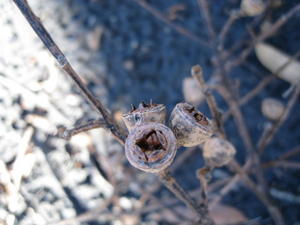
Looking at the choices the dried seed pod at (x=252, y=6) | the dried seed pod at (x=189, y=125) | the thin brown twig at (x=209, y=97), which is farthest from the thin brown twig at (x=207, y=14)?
the dried seed pod at (x=189, y=125)

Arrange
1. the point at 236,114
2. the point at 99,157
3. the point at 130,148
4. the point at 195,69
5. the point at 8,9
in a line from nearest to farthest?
the point at 130,148 → the point at 195,69 → the point at 8,9 → the point at 236,114 → the point at 99,157

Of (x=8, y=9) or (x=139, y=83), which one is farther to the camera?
(x=139, y=83)

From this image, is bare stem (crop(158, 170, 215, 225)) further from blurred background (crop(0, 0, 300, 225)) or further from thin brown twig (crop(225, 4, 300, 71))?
thin brown twig (crop(225, 4, 300, 71))

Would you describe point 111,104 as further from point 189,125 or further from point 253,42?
point 189,125

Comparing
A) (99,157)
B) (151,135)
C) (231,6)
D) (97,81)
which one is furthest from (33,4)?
(151,135)

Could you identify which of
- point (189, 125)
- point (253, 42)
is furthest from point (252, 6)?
point (189, 125)

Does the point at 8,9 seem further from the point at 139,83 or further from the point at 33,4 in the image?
the point at 139,83
